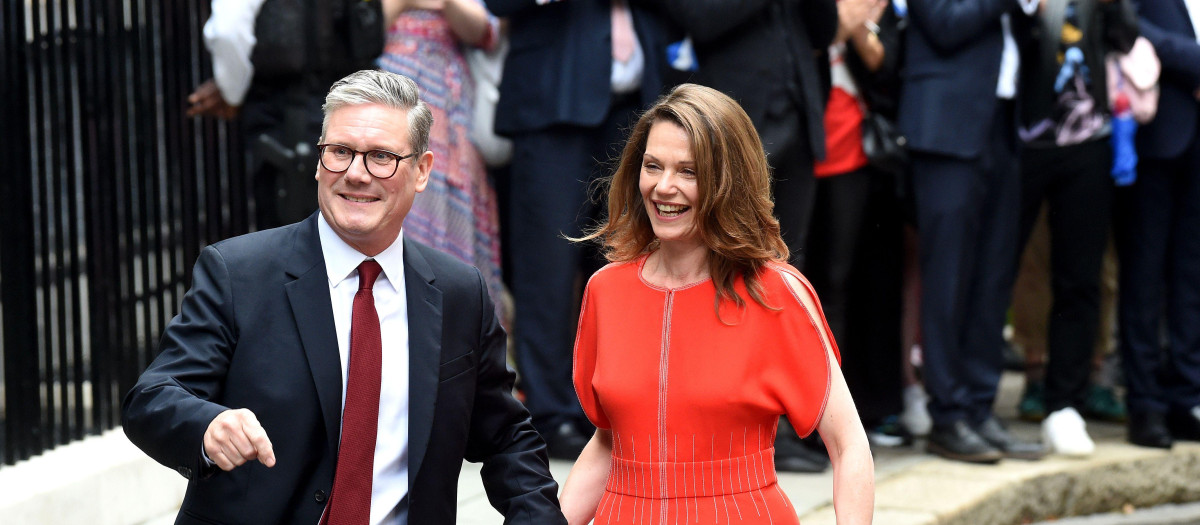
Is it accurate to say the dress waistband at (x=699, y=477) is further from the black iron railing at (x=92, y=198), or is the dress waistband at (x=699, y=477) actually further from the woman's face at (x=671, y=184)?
the black iron railing at (x=92, y=198)

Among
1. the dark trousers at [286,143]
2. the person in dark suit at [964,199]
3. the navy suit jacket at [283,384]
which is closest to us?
the navy suit jacket at [283,384]

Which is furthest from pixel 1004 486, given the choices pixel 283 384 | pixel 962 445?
pixel 283 384

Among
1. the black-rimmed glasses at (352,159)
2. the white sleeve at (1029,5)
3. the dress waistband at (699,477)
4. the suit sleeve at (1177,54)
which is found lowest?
the dress waistband at (699,477)

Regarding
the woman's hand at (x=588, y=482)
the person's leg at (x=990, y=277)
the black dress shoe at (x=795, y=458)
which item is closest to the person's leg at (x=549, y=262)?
the black dress shoe at (x=795, y=458)

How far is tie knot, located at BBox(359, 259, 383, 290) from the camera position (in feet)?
9.86

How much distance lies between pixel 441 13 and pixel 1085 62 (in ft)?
9.16

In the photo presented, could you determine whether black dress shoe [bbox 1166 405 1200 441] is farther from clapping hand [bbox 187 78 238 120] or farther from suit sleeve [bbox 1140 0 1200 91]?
clapping hand [bbox 187 78 238 120]

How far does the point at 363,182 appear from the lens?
9.73 ft

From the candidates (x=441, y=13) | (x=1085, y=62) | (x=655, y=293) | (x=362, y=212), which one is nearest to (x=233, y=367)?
(x=362, y=212)

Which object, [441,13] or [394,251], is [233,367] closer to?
[394,251]

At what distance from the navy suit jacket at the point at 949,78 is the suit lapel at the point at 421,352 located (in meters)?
3.37

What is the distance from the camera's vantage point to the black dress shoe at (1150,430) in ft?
22.3

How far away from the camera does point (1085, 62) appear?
637 centimetres

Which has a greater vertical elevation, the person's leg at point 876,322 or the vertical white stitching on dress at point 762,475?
the vertical white stitching on dress at point 762,475
